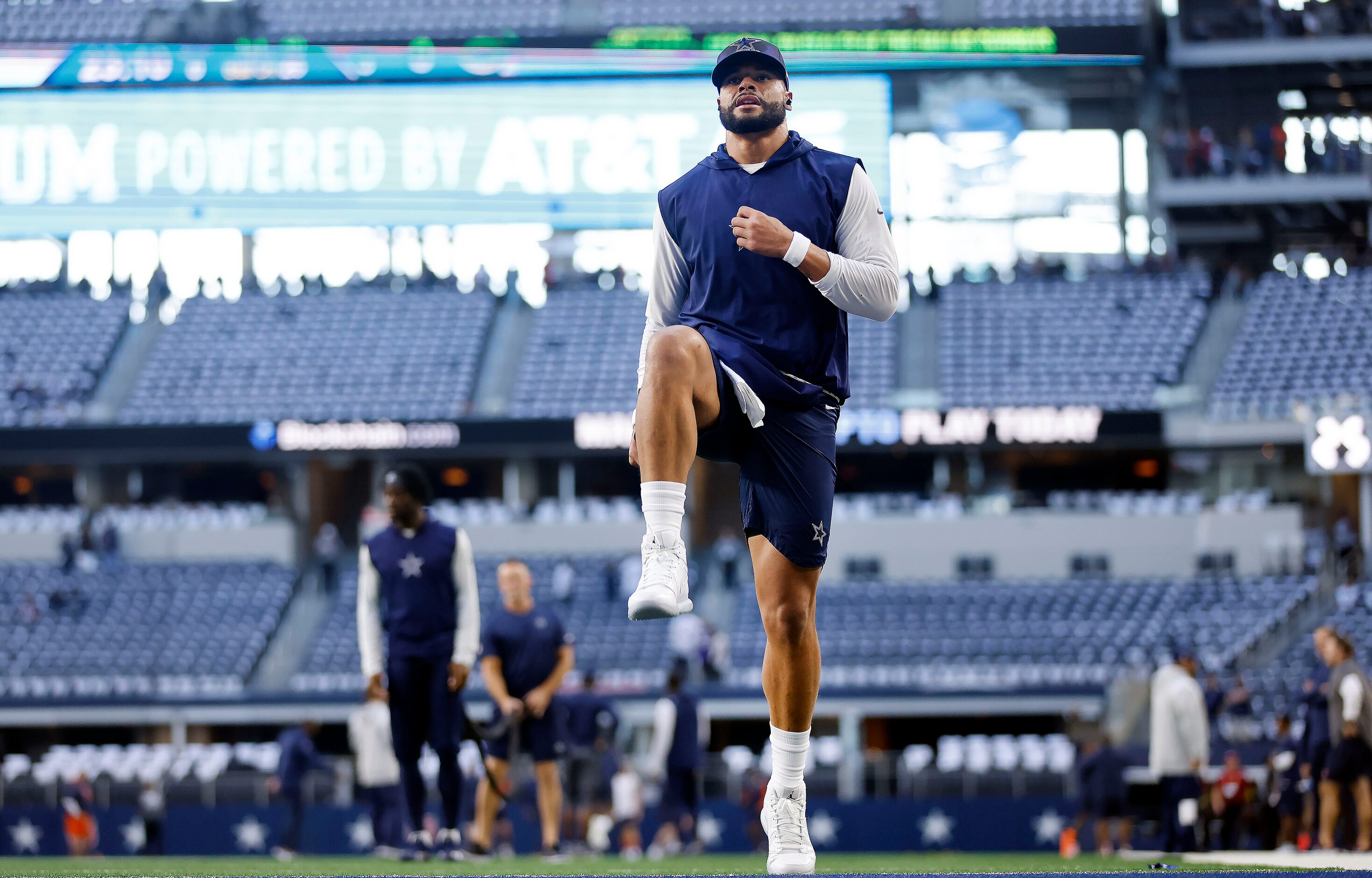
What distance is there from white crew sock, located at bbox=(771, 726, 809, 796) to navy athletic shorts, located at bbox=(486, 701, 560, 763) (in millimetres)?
5291

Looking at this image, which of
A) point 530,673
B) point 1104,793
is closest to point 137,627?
point 1104,793

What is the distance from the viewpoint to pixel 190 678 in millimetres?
25188

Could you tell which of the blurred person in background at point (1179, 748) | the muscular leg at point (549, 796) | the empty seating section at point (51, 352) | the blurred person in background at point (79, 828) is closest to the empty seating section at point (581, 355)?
the empty seating section at point (51, 352)

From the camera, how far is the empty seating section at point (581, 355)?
3016 centimetres

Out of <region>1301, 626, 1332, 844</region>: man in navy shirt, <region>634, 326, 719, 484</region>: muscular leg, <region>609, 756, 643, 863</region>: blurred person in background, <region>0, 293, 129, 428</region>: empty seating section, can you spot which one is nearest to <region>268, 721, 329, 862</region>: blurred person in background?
<region>609, 756, 643, 863</region>: blurred person in background

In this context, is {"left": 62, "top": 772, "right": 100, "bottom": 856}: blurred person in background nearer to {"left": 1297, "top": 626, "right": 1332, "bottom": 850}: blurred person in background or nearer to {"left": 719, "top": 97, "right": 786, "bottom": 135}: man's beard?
{"left": 1297, "top": 626, "right": 1332, "bottom": 850}: blurred person in background

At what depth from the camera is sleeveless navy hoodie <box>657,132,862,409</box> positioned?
4.79 metres

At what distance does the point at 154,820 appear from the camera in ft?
55.6

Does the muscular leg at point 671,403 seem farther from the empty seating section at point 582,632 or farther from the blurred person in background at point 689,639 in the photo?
the blurred person in background at point 689,639

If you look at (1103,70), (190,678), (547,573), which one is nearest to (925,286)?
(1103,70)

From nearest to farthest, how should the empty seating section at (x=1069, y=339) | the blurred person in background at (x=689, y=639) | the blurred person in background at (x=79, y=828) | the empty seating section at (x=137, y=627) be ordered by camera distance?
the blurred person in background at (x=79, y=828), the blurred person in background at (x=689, y=639), the empty seating section at (x=137, y=627), the empty seating section at (x=1069, y=339)

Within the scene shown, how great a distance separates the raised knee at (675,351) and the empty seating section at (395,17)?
98.8ft

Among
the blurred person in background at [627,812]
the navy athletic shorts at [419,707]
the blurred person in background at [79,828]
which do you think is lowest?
the blurred person in background at [79,828]

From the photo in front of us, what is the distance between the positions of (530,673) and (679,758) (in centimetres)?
377
